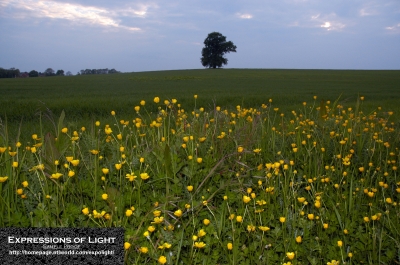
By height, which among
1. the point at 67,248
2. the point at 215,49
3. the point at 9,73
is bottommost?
the point at 67,248

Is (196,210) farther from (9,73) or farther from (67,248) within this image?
(9,73)

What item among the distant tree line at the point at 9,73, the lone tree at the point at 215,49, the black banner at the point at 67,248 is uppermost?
the lone tree at the point at 215,49

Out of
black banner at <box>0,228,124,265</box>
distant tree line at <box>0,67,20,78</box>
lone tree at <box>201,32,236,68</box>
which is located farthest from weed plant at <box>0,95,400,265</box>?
lone tree at <box>201,32,236,68</box>

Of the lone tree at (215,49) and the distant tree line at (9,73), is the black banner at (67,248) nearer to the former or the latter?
the distant tree line at (9,73)

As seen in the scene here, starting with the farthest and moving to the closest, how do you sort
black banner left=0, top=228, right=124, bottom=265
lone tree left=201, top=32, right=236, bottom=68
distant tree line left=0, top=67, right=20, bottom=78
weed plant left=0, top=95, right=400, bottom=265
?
lone tree left=201, top=32, right=236, bottom=68
distant tree line left=0, top=67, right=20, bottom=78
weed plant left=0, top=95, right=400, bottom=265
black banner left=0, top=228, right=124, bottom=265

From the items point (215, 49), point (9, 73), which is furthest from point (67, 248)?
point (215, 49)

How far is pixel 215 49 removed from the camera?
256 feet

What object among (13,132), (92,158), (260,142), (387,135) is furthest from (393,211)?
(13,132)

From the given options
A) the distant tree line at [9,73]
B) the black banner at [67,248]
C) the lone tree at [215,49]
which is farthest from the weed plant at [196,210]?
the lone tree at [215,49]

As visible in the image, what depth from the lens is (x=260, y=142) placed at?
4457 millimetres

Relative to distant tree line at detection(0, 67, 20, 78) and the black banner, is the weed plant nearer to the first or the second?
the black banner

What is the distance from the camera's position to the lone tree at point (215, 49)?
76.5 m

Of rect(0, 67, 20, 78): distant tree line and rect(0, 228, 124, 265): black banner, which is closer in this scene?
rect(0, 228, 124, 265): black banner

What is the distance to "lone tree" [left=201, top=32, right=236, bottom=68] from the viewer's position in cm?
7650
